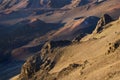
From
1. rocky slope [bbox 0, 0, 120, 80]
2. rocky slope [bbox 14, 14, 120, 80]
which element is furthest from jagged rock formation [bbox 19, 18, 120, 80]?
rocky slope [bbox 0, 0, 120, 80]

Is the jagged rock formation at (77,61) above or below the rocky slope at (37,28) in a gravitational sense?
above

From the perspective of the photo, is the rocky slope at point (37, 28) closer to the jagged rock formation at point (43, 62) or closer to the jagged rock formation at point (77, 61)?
the jagged rock formation at point (43, 62)

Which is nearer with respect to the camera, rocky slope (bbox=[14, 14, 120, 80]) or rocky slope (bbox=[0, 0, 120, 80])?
rocky slope (bbox=[14, 14, 120, 80])

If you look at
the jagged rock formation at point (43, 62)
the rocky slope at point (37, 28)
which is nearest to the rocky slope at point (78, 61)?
the jagged rock formation at point (43, 62)

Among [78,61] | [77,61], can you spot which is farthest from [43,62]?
[78,61]

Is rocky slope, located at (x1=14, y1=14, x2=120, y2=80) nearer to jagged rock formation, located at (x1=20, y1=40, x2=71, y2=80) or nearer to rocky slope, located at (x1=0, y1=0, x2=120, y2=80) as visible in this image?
jagged rock formation, located at (x1=20, y1=40, x2=71, y2=80)

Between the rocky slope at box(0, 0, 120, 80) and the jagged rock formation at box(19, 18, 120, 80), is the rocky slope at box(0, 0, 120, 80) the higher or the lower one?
the lower one

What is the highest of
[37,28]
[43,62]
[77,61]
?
[77,61]

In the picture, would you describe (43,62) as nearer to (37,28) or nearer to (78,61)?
(78,61)

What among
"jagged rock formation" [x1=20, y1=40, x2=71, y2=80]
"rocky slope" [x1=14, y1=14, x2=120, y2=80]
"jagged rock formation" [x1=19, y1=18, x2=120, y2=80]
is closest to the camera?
"rocky slope" [x1=14, y1=14, x2=120, y2=80]

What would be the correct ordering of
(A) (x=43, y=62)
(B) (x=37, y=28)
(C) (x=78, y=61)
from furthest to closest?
(B) (x=37, y=28)
(A) (x=43, y=62)
(C) (x=78, y=61)
